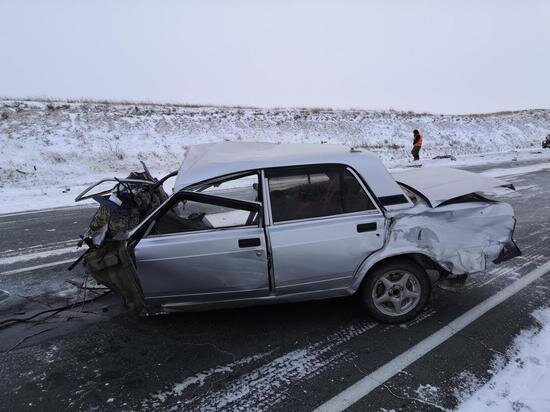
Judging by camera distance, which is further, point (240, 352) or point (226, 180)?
point (226, 180)

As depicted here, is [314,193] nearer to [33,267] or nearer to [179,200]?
[179,200]

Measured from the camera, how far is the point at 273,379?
3268mm

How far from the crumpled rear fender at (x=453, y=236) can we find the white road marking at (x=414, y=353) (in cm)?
49

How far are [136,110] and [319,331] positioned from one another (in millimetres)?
25719

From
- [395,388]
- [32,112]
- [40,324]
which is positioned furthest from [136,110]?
[395,388]

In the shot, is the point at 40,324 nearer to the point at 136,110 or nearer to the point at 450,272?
the point at 450,272

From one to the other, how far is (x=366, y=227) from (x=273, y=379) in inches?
58.8

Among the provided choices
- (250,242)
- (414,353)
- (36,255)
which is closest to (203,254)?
(250,242)

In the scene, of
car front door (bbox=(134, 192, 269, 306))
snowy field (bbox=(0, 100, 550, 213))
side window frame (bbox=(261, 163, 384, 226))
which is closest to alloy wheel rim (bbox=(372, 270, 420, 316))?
side window frame (bbox=(261, 163, 384, 226))

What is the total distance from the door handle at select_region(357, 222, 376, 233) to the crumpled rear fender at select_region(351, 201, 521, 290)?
5.5 inches

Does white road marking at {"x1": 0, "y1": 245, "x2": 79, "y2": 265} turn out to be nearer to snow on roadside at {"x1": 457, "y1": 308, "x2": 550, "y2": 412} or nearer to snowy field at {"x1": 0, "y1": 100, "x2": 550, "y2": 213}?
snowy field at {"x1": 0, "y1": 100, "x2": 550, "y2": 213}

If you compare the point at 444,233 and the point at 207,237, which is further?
the point at 444,233

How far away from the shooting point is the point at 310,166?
389 centimetres

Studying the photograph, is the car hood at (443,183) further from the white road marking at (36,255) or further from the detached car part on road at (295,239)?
the white road marking at (36,255)
